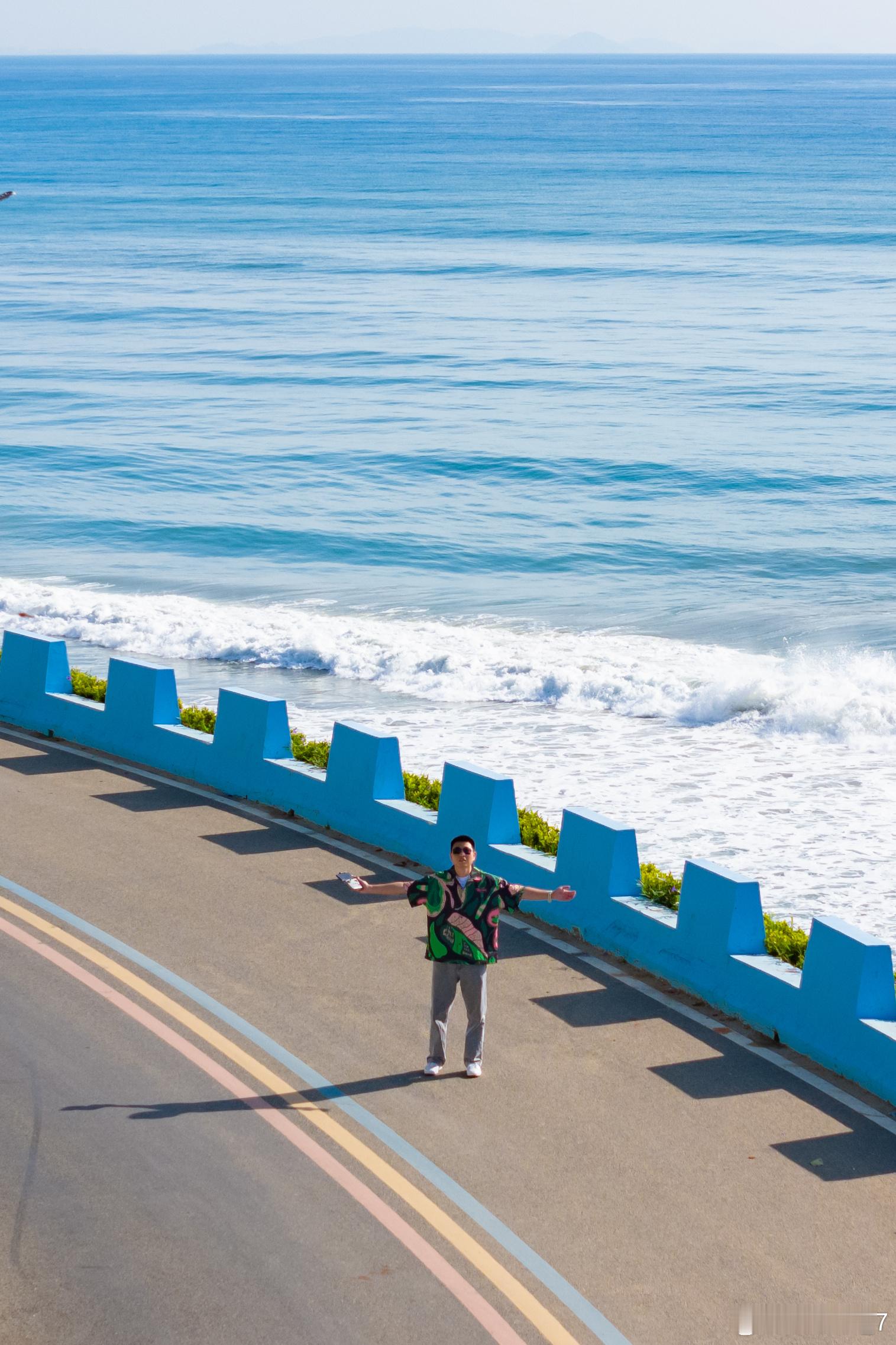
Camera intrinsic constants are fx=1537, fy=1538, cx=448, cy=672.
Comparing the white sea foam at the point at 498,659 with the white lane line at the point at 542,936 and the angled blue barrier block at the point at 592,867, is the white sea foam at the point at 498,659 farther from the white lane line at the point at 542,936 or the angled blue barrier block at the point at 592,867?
the angled blue barrier block at the point at 592,867

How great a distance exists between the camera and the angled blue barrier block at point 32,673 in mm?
16906

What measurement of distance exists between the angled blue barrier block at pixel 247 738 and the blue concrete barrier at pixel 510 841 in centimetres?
1

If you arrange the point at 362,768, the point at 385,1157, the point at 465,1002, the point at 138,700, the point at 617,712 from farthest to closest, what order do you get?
the point at 617,712 < the point at 138,700 < the point at 362,768 < the point at 465,1002 < the point at 385,1157

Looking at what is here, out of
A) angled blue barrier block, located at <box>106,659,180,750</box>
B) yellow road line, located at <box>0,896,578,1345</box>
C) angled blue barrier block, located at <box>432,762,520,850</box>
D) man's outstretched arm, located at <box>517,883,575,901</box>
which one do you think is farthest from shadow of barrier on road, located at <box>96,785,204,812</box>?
man's outstretched arm, located at <box>517,883,575,901</box>

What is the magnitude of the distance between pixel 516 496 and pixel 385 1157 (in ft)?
100

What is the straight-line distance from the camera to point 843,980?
9680 mm

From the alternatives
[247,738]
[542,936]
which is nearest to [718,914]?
[542,936]

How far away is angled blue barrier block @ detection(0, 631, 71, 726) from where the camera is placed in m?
16.9

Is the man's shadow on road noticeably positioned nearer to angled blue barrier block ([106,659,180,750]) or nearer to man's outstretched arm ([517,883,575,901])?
man's outstretched arm ([517,883,575,901])

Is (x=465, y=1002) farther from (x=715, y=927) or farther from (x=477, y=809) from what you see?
(x=477, y=809)

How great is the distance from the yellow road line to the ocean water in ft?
21.3

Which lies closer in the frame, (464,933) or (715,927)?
(464,933)

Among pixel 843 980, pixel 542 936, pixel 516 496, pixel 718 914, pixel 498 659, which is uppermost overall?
pixel 516 496

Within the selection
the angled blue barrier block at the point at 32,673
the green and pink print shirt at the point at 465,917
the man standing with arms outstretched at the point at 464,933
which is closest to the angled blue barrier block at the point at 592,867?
the man standing with arms outstretched at the point at 464,933
